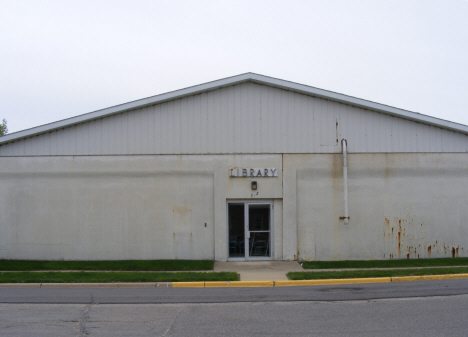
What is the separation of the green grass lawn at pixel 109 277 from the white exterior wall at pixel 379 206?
442cm

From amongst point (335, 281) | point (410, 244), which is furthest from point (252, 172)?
point (410, 244)

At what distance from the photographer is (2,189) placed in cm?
1639

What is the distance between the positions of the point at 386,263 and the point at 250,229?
16.0ft

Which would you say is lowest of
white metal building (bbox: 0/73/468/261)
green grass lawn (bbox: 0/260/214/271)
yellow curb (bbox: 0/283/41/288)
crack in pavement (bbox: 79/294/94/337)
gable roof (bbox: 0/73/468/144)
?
crack in pavement (bbox: 79/294/94/337)

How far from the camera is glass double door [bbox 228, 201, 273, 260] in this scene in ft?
53.9

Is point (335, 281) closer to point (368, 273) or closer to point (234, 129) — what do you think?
point (368, 273)

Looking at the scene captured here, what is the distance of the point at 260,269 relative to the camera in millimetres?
14672

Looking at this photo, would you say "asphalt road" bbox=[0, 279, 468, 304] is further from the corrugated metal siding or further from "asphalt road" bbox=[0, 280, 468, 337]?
the corrugated metal siding

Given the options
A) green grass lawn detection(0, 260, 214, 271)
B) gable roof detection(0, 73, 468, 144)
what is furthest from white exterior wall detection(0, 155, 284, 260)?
gable roof detection(0, 73, 468, 144)

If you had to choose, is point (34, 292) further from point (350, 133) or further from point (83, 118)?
point (350, 133)

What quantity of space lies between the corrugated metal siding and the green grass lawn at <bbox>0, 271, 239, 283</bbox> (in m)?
4.67

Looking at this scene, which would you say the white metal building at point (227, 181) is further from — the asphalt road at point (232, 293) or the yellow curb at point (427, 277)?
the asphalt road at point (232, 293)

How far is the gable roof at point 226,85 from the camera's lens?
52.5 feet

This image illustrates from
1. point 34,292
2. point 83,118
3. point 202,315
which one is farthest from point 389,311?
point 83,118
